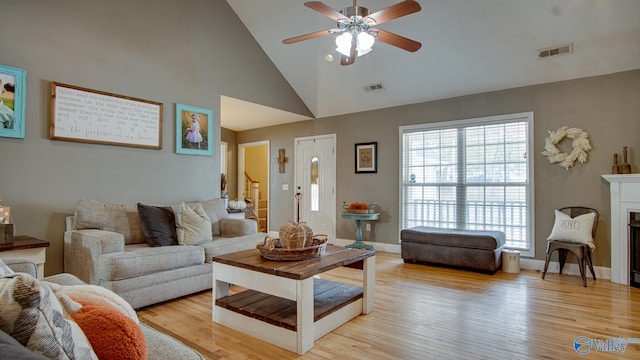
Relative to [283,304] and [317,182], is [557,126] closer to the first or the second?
[317,182]

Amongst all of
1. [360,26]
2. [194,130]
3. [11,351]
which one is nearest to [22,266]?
[11,351]

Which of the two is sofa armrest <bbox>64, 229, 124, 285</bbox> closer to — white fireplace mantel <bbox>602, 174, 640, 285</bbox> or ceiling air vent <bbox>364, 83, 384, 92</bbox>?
ceiling air vent <bbox>364, 83, 384, 92</bbox>

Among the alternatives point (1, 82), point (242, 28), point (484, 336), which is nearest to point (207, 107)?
point (242, 28)

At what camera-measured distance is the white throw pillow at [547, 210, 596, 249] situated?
12.7ft

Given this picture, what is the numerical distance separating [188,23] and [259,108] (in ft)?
5.32

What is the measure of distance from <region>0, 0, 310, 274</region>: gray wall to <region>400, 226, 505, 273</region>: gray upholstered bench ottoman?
2827 millimetres

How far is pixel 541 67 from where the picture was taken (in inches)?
167

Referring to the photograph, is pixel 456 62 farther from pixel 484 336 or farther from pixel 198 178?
pixel 198 178

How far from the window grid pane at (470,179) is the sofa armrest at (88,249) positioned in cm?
407

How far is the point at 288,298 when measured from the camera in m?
2.27

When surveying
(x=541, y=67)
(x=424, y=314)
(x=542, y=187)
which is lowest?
(x=424, y=314)

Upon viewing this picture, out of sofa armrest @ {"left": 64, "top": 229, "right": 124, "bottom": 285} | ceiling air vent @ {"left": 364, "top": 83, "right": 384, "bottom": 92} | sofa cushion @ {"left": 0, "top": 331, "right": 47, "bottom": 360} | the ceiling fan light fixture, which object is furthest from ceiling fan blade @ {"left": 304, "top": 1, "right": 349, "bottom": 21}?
sofa cushion @ {"left": 0, "top": 331, "right": 47, "bottom": 360}

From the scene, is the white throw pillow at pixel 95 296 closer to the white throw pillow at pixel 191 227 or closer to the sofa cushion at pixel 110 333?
the sofa cushion at pixel 110 333

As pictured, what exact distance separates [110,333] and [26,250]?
2.59 m
